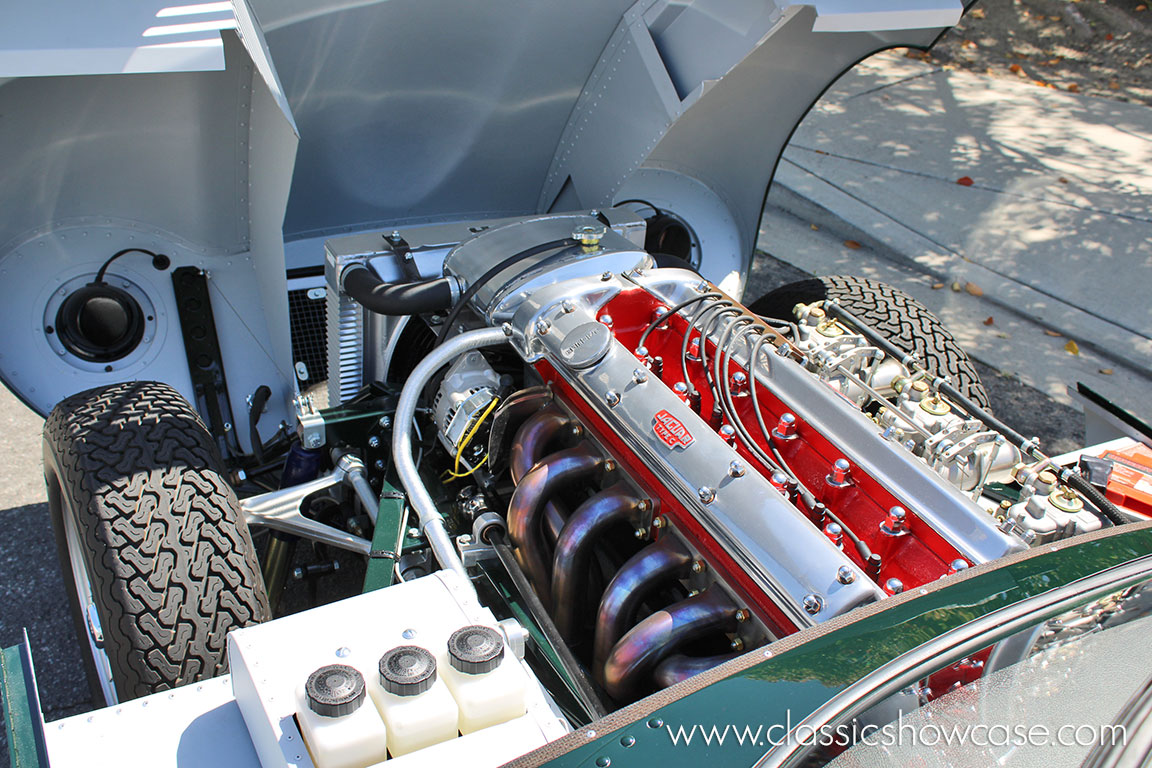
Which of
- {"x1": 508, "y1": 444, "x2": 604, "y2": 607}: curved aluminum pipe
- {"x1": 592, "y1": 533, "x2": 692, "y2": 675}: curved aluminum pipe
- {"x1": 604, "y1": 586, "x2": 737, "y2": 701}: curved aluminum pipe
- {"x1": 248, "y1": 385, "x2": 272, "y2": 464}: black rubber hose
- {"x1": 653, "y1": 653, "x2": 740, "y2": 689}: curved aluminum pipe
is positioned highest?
{"x1": 248, "y1": 385, "x2": 272, "y2": 464}: black rubber hose

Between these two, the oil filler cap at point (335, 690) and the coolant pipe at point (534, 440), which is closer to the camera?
the oil filler cap at point (335, 690)

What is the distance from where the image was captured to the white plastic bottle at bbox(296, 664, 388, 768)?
4.50 ft

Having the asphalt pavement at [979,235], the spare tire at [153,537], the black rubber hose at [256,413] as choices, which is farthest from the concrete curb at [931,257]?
the spare tire at [153,537]

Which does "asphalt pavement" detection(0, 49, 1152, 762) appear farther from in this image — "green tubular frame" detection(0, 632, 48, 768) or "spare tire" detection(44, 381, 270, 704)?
"green tubular frame" detection(0, 632, 48, 768)

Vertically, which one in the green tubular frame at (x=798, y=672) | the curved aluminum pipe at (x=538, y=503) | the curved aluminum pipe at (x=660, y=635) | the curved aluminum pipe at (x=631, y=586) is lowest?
the green tubular frame at (x=798, y=672)

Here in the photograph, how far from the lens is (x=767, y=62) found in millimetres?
3299

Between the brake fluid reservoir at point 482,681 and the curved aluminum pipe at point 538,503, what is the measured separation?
2.43ft

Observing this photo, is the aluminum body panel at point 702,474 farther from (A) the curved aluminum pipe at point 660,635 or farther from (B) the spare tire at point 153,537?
(B) the spare tire at point 153,537

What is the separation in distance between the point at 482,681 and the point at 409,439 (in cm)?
105

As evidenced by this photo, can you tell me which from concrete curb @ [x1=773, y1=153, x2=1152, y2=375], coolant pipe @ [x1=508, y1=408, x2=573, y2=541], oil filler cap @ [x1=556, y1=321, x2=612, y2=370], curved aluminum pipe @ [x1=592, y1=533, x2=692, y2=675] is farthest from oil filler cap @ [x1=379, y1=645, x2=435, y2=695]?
concrete curb @ [x1=773, y1=153, x2=1152, y2=375]

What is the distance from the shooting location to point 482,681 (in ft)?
4.87

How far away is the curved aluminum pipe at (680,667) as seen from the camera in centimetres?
187

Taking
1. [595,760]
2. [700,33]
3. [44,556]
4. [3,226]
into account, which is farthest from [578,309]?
[44,556]

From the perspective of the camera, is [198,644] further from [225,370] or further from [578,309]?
[225,370]
